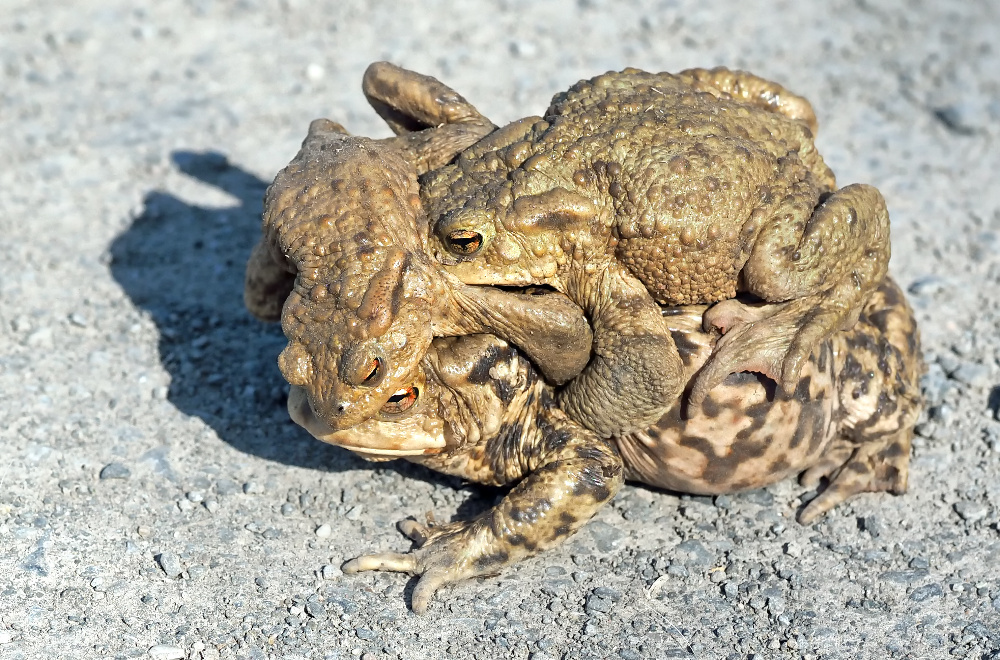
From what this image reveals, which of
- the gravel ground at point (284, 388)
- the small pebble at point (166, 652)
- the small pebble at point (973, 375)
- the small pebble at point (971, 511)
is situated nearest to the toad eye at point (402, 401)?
the gravel ground at point (284, 388)

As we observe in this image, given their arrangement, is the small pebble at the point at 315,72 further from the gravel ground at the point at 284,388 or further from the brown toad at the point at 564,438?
the brown toad at the point at 564,438

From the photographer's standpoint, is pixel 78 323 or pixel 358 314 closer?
pixel 358 314

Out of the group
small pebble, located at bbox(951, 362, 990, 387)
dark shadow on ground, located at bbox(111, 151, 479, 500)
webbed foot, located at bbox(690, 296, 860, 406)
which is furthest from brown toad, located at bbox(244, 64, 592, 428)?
small pebble, located at bbox(951, 362, 990, 387)

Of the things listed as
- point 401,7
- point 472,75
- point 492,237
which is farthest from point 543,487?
point 401,7

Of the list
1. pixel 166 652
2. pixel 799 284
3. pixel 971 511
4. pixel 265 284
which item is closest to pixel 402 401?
pixel 265 284

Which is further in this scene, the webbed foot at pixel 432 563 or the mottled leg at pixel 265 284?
the mottled leg at pixel 265 284

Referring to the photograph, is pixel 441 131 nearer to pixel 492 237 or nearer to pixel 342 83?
pixel 492 237
